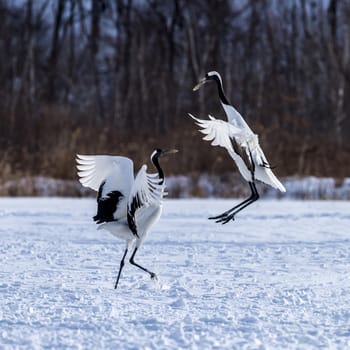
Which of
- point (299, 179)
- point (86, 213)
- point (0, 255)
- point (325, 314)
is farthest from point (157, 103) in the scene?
point (325, 314)

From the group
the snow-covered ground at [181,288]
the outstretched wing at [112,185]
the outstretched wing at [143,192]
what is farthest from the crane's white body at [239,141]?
the snow-covered ground at [181,288]

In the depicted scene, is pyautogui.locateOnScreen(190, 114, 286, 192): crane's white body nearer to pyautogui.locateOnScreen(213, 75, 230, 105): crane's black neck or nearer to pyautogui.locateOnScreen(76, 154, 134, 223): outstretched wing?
pyautogui.locateOnScreen(213, 75, 230, 105): crane's black neck

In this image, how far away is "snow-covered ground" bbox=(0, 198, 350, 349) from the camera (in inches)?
165

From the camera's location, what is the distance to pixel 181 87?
26984 mm

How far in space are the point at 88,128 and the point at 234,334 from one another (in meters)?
16.0

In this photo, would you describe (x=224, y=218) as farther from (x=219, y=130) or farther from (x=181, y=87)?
(x=181, y=87)

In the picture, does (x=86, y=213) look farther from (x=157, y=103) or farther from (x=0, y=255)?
(x=157, y=103)

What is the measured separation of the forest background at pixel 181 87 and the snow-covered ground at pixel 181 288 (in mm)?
8307

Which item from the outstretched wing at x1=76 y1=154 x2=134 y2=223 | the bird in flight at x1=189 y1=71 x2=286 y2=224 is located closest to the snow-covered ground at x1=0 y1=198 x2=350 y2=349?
the outstretched wing at x1=76 y1=154 x2=134 y2=223

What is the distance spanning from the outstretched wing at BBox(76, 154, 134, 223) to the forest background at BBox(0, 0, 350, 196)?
1182 centimetres

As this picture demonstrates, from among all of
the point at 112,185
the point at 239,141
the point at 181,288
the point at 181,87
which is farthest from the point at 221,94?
the point at 181,87

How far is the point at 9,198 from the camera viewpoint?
49.8 ft

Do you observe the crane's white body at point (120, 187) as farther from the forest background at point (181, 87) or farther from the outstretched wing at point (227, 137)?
the forest background at point (181, 87)

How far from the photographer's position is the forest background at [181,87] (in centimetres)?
1872
